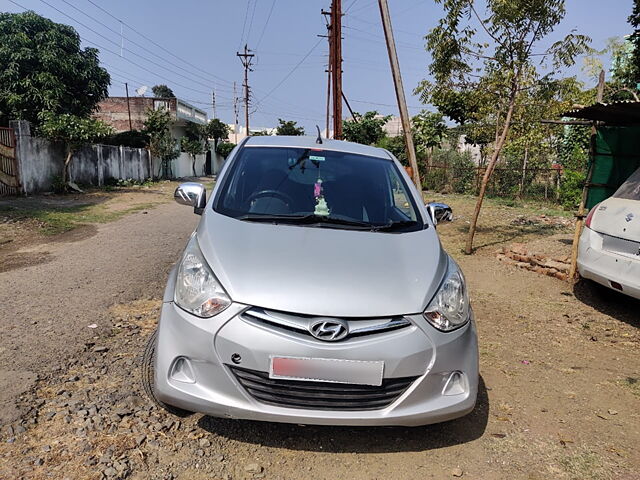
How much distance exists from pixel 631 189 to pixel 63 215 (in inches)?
451

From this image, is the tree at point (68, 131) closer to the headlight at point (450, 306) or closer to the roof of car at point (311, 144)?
the roof of car at point (311, 144)

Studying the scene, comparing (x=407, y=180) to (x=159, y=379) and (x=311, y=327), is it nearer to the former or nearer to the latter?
(x=311, y=327)

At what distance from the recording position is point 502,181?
17688mm

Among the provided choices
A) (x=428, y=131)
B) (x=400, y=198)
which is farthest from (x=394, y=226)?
(x=428, y=131)

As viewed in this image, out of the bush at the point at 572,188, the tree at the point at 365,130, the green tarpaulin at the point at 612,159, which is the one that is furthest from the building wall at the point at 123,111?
the green tarpaulin at the point at 612,159

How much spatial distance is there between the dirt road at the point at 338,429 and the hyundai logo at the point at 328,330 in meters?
0.73

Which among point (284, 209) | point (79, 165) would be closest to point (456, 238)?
point (284, 209)

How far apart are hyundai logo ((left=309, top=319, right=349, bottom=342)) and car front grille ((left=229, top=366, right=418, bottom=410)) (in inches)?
8.8

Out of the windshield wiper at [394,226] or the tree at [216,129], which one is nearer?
the windshield wiper at [394,226]

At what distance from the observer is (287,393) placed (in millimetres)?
2201

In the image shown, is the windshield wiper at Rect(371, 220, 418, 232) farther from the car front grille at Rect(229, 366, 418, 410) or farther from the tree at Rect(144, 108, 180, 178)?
the tree at Rect(144, 108, 180, 178)

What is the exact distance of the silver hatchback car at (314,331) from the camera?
2156 mm

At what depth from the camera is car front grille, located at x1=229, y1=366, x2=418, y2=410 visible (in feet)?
7.20

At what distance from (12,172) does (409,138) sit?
1181 centimetres
